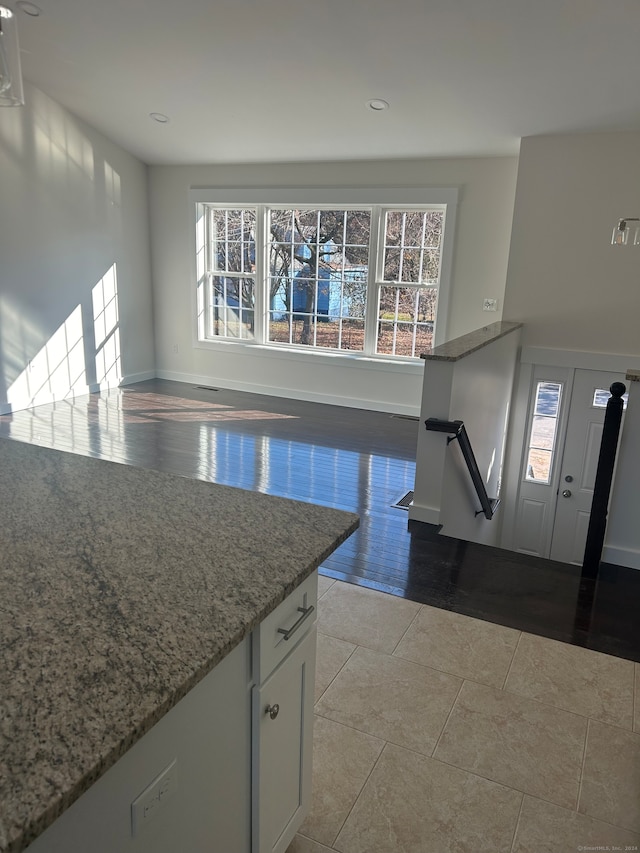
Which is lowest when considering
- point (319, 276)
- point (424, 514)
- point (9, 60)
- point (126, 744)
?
point (424, 514)

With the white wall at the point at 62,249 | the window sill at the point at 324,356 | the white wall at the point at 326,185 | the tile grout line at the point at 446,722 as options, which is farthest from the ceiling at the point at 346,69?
the tile grout line at the point at 446,722

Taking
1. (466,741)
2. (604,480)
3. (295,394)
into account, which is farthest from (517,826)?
(295,394)

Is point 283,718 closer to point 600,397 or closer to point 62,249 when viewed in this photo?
point 600,397

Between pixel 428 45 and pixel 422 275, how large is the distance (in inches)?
99.3

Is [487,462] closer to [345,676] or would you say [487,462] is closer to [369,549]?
[369,549]

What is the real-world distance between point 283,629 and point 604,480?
2494mm

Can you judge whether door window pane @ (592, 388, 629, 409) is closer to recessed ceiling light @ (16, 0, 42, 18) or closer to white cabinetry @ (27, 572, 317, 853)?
white cabinetry @ (27, 572, 317, 853)

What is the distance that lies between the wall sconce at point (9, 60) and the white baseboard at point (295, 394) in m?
5.21

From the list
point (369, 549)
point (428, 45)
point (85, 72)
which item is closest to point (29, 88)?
point (85, 72)

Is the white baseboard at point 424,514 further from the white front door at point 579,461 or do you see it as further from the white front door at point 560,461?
the white front door at point 560,461

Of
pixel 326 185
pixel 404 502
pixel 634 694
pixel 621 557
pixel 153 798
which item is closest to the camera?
pixel 153 798

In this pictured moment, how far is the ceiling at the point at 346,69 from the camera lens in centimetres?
385

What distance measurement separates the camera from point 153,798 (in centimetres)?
100

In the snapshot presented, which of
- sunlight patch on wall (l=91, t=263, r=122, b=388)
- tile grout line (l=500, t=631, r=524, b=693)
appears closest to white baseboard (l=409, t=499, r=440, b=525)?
tile grout line (l=500, t=631, r=524, b=693)
